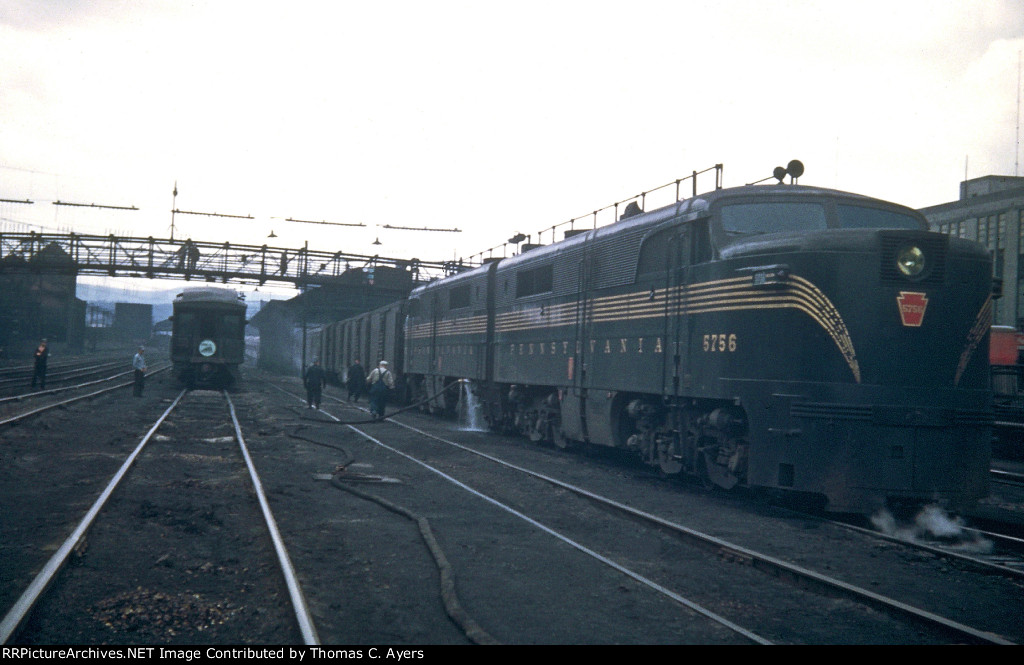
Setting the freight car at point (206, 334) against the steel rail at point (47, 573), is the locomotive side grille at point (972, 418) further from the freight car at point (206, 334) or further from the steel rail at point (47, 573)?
the freight car at point (206, 334)

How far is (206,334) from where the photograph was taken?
32.1m

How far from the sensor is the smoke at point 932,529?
8914mm

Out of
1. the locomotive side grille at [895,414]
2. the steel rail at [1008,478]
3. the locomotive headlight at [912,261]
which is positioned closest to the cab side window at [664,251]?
the locomotive headlight at [912,261]

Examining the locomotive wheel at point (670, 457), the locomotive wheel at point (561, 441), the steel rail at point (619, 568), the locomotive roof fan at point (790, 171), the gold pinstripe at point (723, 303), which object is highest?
the locomotive roof fan at point (790, 171)

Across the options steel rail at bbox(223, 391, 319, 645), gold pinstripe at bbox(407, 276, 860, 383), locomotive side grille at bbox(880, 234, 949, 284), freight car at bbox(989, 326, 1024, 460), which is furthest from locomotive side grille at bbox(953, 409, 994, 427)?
steel rail at bbox(223, 391, 319, 645)

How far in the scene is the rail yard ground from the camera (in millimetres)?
5688

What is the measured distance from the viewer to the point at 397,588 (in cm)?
666

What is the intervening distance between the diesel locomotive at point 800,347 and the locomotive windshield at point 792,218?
2 cm

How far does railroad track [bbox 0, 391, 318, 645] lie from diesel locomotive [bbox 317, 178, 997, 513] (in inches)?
220

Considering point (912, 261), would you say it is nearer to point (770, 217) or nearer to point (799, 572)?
point (770, 217)

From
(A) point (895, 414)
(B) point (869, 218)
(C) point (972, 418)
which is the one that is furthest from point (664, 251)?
(C) point (972, 418)

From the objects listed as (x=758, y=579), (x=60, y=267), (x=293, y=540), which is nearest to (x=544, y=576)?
(x=758, y=579)

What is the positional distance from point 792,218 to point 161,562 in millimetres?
8274

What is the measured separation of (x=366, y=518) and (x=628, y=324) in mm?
5396
